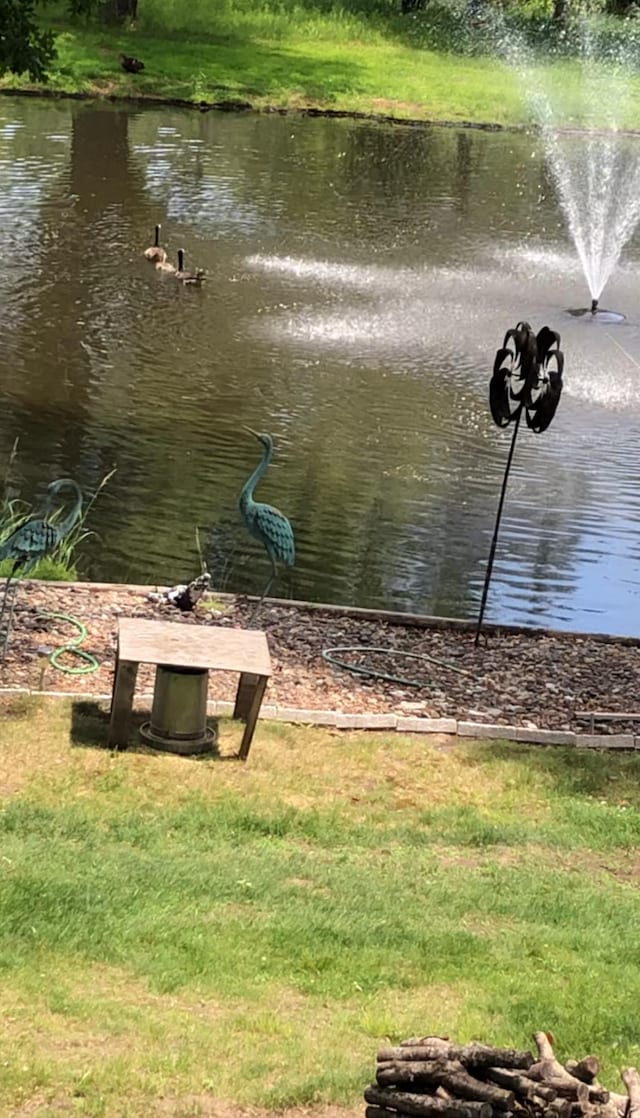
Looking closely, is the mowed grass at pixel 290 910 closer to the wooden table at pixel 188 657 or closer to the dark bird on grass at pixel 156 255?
the wooden table at pixel 188 657

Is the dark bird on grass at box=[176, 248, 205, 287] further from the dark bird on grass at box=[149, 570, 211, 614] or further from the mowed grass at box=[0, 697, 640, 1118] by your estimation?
the mowed grass at box=[0, 697, 640, 1118]

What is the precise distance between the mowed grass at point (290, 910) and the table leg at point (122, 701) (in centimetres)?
12

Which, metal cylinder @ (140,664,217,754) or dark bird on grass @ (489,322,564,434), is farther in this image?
dark bird on grass @ (489,322,564,434)

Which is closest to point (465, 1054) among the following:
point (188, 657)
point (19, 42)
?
point (188, 657)

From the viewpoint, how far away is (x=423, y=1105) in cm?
374

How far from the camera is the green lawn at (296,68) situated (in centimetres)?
3353

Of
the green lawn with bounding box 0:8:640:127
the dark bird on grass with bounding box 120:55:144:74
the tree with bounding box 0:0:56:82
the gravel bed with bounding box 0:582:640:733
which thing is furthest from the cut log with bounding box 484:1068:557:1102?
the dark bird on grass with bounding box 120:55:144:74

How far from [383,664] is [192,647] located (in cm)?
184

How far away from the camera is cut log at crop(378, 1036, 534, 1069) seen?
3754mm

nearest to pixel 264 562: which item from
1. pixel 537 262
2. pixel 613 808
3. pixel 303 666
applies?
pixel 303 666

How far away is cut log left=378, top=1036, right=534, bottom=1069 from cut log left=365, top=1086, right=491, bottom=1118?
0.28 feet

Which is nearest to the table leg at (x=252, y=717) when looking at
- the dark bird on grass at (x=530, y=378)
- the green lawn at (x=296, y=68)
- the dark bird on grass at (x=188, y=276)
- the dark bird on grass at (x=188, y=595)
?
the dark bird on grass at (x=188, y=595)

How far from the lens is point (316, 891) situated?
5773mm

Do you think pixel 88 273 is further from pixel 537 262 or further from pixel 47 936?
pixel 47 936
